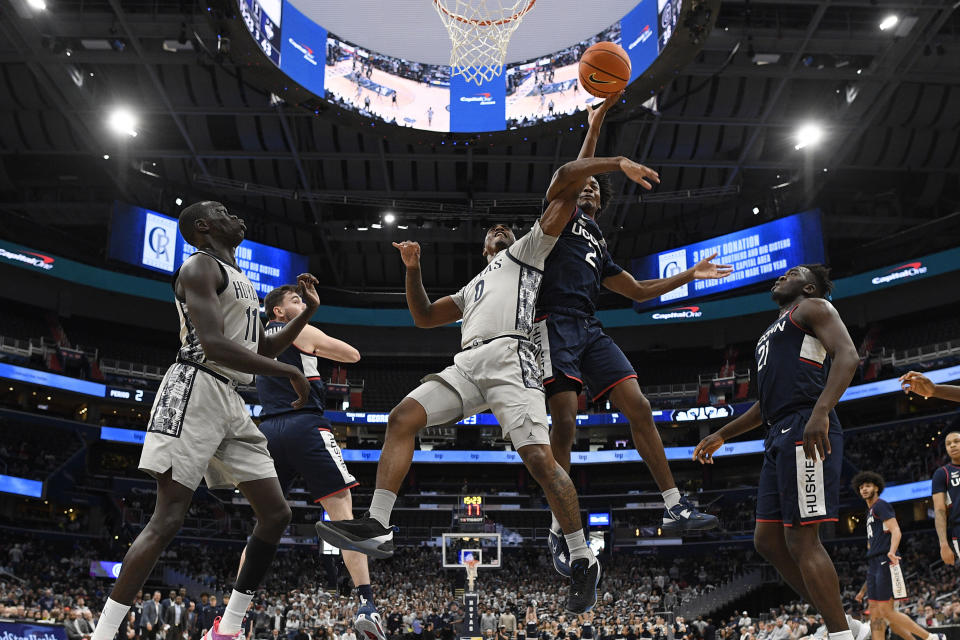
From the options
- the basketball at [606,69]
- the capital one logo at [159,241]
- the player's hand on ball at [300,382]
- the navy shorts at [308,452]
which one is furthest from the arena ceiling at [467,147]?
the player's hand on ball at [300,382]

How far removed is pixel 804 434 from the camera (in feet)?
→ 15.2

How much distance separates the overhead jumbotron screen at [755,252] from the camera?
26953mm

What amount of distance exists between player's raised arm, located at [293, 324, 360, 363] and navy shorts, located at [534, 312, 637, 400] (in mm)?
1772

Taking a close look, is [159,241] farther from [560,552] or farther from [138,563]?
[138,563]

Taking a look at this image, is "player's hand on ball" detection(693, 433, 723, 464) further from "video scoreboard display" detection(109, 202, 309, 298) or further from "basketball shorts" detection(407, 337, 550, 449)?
"video scoreboard display" detection(109, 202, 309, 298)

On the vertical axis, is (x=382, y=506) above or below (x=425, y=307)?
below

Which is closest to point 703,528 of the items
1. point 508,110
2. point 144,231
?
point 508,110

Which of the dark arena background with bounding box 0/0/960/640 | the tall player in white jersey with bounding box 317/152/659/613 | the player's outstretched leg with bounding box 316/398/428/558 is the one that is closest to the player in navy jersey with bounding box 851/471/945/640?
the tall player in white jersey with bounding box 317/152/659/613

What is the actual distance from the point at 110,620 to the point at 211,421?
1.08 m

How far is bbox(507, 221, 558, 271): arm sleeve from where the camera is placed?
4.93 m

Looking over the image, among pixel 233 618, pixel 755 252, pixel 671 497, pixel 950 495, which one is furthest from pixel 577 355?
pixel 755 252

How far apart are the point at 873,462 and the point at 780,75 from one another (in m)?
17.3

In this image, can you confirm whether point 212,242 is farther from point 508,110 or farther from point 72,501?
point 72,501

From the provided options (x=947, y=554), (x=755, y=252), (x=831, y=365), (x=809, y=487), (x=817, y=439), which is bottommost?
(x=947, y=554)
